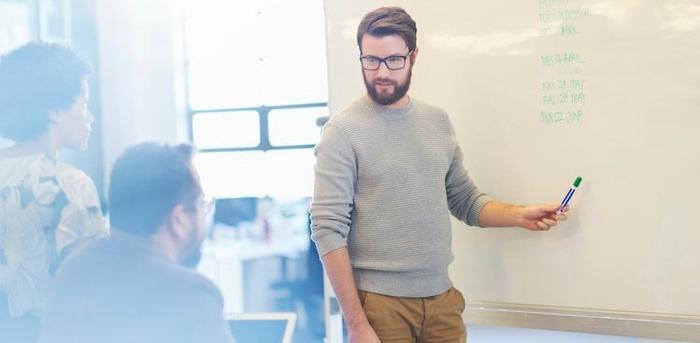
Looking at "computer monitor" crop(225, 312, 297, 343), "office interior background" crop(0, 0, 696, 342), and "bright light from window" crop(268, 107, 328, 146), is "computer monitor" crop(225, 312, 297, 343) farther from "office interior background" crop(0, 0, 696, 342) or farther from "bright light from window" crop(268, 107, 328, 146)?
"bright light from window" crop(268, 107, 328, 146)

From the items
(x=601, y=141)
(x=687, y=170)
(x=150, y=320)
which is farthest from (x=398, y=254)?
(x=150, y=320)

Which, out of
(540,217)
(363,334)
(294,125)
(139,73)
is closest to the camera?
(363,334)

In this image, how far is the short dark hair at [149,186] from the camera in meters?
1.58

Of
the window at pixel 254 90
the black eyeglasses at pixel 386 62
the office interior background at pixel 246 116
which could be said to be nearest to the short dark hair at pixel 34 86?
the office interior background at pixel 246 116

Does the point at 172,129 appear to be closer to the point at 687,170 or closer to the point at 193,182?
the point at 193,182

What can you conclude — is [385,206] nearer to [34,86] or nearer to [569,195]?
[569,195]

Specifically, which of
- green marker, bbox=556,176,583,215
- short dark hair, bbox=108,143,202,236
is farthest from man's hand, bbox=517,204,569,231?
short dark hair, bbox=108,143,202,236

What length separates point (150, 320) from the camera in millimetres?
1677

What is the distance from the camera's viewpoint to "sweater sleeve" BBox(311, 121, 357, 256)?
135cm

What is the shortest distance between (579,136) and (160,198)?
96cm

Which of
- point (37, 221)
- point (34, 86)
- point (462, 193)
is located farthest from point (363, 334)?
point (34, 86)

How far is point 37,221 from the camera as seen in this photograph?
1.63 metres

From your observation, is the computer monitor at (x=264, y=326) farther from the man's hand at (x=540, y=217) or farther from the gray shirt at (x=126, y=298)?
the man's hand at (x=540, y=217)

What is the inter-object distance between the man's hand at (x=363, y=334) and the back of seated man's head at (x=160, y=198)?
0.45 m
